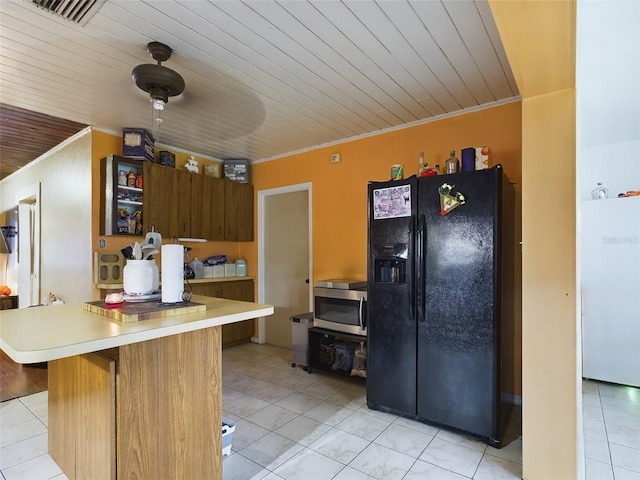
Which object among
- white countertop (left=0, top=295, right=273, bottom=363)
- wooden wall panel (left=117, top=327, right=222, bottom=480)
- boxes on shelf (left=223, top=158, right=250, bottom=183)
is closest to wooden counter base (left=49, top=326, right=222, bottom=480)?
wooden wall panel (left=117, top=327, right=222, bottom=480)

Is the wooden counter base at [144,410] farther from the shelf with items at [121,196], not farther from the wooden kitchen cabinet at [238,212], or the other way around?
the wooden kitchen cabinet at [238,212]

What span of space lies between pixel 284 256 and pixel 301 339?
126 cm

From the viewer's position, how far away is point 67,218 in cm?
381

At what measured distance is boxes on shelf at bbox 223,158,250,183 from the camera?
4.61 metres

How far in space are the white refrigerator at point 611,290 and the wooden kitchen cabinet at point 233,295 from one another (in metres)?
3.79

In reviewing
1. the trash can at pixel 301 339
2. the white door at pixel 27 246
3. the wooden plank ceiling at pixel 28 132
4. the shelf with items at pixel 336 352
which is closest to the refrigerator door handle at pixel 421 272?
the shelf with items at pixel 336 352

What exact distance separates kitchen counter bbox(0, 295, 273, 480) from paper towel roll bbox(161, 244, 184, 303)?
20cm

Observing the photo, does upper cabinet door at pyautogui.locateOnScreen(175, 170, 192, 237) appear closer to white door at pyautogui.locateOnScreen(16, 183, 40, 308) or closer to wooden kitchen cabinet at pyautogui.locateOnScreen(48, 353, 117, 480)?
wooden kitchen cabinet at pyautogui.locateOnScreen(48, 353, 117, 480)

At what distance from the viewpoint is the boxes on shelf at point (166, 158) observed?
3830mm

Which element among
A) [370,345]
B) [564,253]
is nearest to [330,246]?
[370,345]

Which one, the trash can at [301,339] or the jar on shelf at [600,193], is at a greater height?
the jar on shelf at [600,193]

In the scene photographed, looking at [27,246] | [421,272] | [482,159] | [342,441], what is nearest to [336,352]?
[342,441]

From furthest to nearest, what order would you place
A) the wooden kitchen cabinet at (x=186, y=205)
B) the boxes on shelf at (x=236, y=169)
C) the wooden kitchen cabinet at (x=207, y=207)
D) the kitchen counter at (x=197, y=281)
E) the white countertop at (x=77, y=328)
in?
the boxes on shelf at (x=236, y=169) < the wooden kitchen cabinet at (x=207, y=207) < the wooden kitchen cabinet at (x=186, y=205) < the kitchen counter at (x=197, y=281) < the white countertop at (x=77, y=328)

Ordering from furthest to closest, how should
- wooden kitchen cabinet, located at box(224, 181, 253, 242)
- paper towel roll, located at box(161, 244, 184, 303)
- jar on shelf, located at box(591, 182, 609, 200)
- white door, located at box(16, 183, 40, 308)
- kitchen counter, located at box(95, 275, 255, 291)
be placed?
white door, located at box(16, 183, 40, 308), wooden kitchen cabinet, located at box(224, 181, 253, 242), jar on shelf, located at box(591, 182, 609, 200), kitchen counter, located at box(95, 275, 255, 291), paper towel roll, located at box(161, 244, 184, 303)
